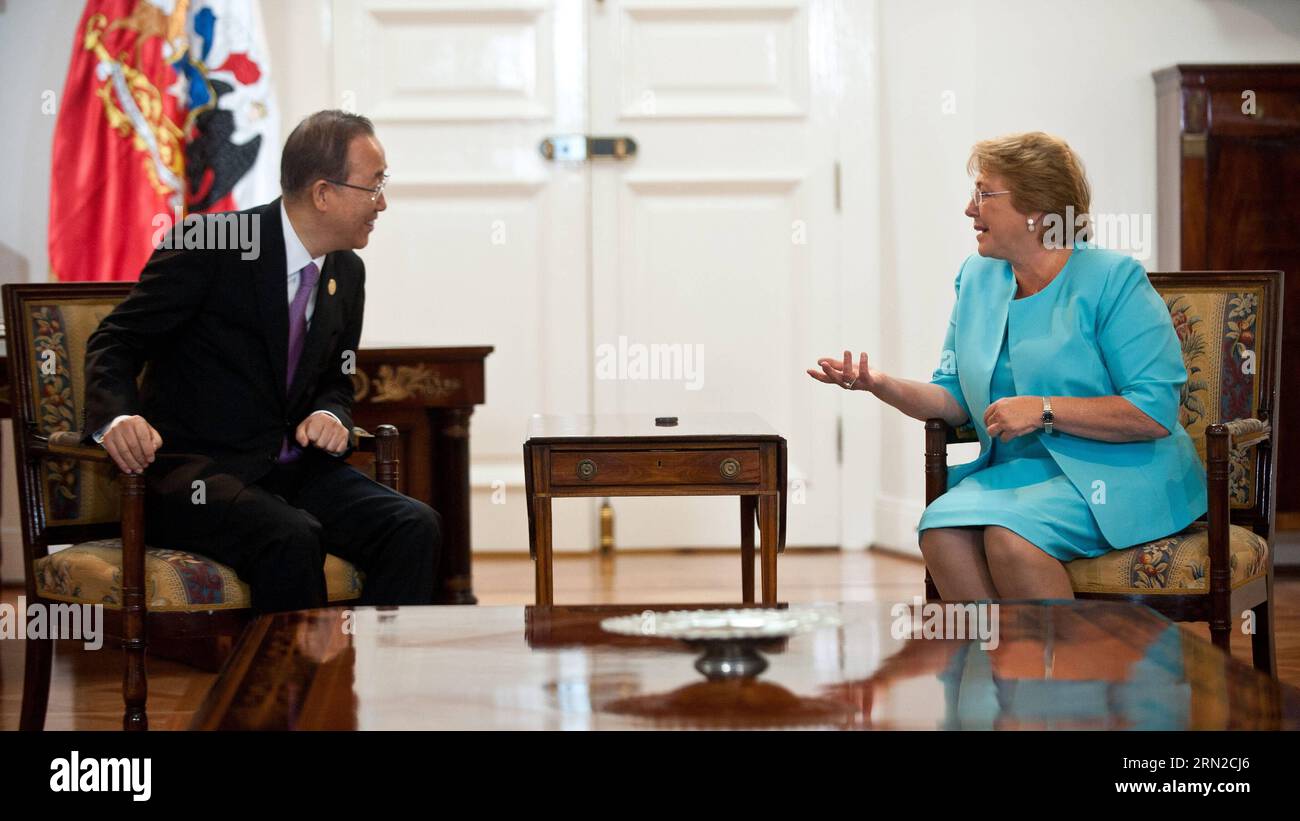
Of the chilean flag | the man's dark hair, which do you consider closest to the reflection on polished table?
the man's dark hair

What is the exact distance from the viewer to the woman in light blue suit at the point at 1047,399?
2717mm

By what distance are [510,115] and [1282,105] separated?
258 centimetres

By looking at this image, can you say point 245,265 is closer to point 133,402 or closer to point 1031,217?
point 133,402

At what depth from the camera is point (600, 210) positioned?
531 cm

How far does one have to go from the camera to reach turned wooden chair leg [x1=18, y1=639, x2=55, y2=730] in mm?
2781

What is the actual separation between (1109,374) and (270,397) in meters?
1.65

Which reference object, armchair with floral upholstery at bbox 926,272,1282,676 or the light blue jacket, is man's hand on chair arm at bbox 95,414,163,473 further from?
the light blue jacket

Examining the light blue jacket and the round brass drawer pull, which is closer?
the light blue jacket

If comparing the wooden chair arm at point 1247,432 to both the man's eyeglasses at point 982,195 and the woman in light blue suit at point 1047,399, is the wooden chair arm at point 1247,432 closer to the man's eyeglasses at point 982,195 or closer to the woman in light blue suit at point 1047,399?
the woman in light blue suit at point 1047,399

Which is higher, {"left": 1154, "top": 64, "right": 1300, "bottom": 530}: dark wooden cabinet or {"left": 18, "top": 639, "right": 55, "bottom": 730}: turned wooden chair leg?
{"left": 1154, "top": 64, "right": 1300, "bottom": 530}: dark wooden cabinet
